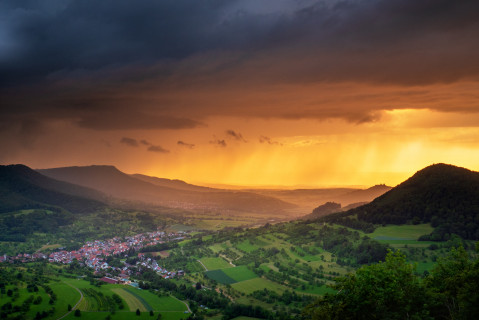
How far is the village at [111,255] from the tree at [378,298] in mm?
86326

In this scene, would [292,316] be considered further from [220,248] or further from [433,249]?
[220,248]

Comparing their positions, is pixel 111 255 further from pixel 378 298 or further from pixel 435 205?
pixel 378 298

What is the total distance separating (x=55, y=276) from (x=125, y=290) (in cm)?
2823

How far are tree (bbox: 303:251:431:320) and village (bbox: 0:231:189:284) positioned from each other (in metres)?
86.3

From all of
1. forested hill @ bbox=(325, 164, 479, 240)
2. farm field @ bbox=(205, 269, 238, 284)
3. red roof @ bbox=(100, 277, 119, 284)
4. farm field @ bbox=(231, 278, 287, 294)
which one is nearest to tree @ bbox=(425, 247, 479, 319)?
farm field @ bbox=(231, 278, 287, 294)

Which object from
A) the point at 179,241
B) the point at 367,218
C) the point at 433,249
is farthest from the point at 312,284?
the point at 179,241

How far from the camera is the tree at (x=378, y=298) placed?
2603 cm

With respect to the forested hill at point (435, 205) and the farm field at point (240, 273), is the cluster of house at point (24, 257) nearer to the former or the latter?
the farm field at point (240, 273)

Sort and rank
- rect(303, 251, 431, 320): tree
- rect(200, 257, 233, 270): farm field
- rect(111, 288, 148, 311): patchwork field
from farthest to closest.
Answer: rect(200, 257, 233, 270): farm field < rect(111, 288, 148, 311): patchwork field < rect(303, 251, 431, 320): tree

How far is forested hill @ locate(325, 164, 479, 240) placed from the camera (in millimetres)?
105375

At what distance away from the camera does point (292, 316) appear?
2689 inches

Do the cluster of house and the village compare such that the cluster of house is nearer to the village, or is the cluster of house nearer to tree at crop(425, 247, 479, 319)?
the village

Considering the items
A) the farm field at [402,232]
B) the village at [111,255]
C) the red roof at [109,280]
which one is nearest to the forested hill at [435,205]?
the farm field at [402,232]

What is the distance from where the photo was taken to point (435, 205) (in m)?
120
